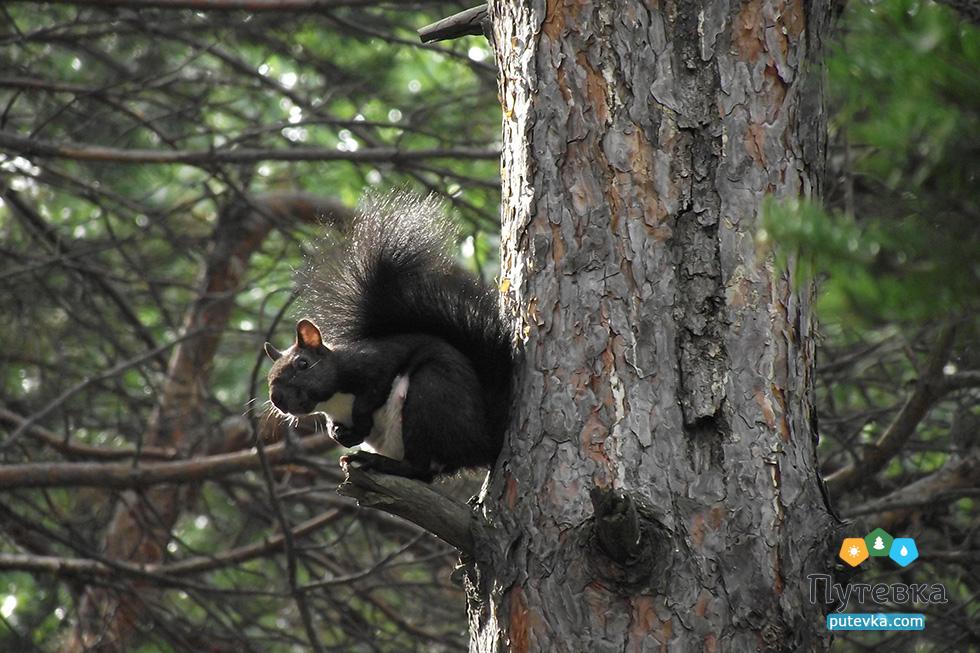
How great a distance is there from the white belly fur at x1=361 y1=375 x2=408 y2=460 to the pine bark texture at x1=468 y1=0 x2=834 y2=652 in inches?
13.0

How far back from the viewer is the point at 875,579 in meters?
3.85

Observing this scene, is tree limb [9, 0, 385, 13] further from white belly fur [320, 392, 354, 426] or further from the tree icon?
the tree icon

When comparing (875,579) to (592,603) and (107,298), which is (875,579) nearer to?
(592,603)

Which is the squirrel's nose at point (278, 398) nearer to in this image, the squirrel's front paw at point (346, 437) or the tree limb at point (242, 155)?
the squirrel's front paw at point (346, 437)

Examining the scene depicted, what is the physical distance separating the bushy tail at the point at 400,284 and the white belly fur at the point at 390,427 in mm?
159

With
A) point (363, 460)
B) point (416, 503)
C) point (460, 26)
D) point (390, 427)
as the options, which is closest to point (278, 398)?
point (390, 427)

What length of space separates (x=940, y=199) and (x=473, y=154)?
3106mm

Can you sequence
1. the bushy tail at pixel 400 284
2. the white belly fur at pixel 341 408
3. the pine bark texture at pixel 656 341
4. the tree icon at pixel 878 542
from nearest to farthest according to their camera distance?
the pine bark texture at pixel 656 341
the bushy tail at pixel 400 284
the tree icon at pixel 878 542
the white belly fur at pixel 341 408

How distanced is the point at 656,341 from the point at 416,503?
55 centimetres

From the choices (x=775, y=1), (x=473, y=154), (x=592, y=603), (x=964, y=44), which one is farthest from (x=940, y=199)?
(x=473, y=154)

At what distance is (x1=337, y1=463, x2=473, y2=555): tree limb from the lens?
2053mm

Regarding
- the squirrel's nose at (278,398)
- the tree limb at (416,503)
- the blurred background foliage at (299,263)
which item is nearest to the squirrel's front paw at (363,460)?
the tree limb at (416,503)

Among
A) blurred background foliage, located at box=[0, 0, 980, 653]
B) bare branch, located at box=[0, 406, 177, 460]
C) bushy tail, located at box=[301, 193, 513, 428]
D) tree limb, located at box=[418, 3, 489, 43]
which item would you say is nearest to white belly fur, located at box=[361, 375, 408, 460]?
bushy tail, located at box=[301, 193, 513, 428]

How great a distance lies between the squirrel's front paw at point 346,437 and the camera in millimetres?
2666
